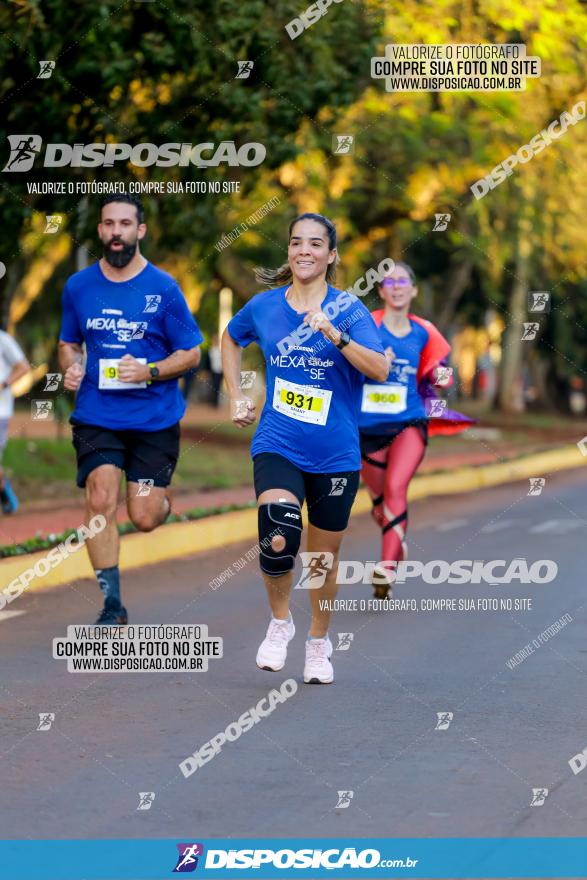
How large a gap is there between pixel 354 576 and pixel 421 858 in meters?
7.17

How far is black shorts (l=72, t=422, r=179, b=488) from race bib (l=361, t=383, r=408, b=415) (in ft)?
6.11

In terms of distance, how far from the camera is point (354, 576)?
492 inches

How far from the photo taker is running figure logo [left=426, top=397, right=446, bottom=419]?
1121 cm

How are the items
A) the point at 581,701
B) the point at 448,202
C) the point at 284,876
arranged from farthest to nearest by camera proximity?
the point at 448,202 < the point at 581,701 < the point at 284,876

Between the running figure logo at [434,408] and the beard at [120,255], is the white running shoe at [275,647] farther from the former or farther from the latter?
the running figure logo at [434,408]

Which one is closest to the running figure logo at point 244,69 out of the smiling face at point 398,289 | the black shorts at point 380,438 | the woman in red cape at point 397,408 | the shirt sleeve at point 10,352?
the shirt sleeve at point 10,352

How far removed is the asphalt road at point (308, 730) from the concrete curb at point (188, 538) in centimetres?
42

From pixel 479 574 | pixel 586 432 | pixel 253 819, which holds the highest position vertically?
pixel 253 819

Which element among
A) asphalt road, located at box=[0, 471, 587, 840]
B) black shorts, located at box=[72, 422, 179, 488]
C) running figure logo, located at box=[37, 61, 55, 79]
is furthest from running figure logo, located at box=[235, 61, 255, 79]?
black shorts, located at box=[72, 422, 179, 488]

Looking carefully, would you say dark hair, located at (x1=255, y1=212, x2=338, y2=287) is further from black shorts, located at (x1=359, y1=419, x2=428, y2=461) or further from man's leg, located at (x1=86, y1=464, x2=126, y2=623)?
A: black shorts, located at (x1=359, y1=419, x2=428, y2=461)

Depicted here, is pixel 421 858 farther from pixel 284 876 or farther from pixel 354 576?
pixel 354 576

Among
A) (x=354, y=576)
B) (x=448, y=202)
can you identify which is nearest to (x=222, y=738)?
(x=354, y=576)

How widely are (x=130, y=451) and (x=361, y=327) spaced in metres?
1.99

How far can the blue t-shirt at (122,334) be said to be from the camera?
30.4 ft
